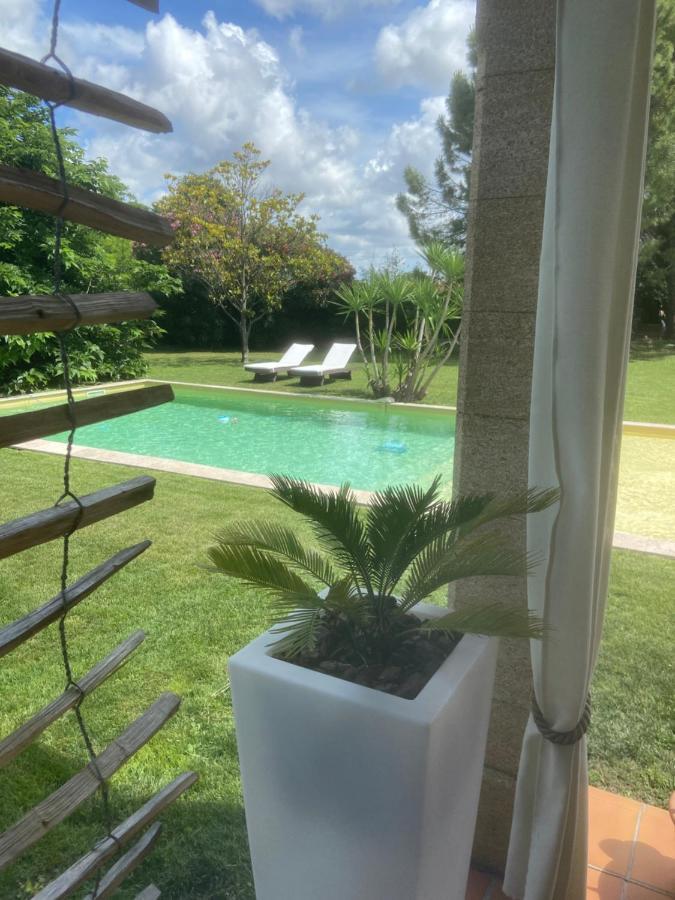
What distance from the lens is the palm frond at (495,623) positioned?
4.89 feet

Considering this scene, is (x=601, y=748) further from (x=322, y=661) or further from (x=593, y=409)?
(x=593, y=409)

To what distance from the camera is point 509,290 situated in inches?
70.7

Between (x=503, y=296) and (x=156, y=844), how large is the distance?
1.98 m

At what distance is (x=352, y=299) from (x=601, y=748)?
32.9 ft

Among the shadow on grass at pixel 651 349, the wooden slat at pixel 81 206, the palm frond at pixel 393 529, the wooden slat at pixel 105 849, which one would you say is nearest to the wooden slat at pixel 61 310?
the wooden slat at pixel 81 206

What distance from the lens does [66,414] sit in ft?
4.66

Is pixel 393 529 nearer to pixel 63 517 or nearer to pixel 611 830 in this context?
pixel 63 517

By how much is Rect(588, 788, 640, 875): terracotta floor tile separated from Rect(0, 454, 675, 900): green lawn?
0.08 m

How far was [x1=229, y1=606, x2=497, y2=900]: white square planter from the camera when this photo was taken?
1401mm

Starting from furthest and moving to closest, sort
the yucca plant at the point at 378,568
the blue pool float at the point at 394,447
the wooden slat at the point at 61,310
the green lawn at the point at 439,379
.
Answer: the green lawn at the point at 439,379, the blue pool float at the point at 394,447, the yucca plant at the point at 378,568, the wooden slat at the point at 61,310

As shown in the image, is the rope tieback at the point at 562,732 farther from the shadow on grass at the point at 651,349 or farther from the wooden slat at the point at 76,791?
the shadow on grass at the point at 651,349

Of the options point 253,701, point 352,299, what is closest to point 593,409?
point 253,701

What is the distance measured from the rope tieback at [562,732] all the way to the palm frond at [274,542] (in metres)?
0.64

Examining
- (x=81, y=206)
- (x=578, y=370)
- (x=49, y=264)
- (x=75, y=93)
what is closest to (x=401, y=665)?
(x=578, y=370)
